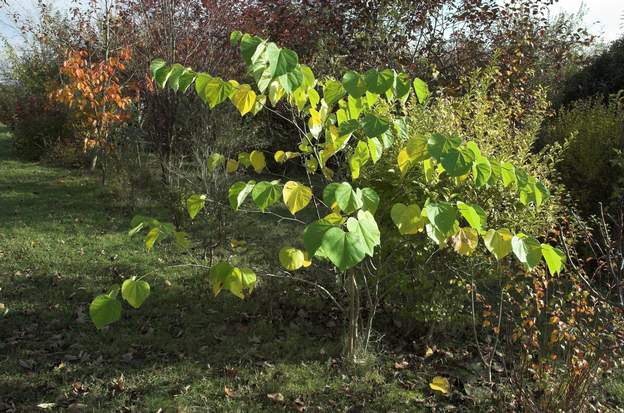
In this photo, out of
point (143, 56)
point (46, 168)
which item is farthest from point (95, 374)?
point (46, 168)

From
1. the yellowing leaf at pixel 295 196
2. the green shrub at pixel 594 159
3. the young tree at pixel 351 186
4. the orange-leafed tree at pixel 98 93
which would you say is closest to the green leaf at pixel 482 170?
the young tree at pixel 351 186

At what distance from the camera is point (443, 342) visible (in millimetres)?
Answer: 4211

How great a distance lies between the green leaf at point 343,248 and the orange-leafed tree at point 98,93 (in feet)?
22.4

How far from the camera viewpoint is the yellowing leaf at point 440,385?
3416 mm

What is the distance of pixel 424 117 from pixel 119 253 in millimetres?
3675

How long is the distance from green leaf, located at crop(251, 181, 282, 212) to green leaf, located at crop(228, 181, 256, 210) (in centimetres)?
16

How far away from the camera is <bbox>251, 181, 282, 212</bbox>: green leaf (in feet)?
6.81

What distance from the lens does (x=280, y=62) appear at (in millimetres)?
1869

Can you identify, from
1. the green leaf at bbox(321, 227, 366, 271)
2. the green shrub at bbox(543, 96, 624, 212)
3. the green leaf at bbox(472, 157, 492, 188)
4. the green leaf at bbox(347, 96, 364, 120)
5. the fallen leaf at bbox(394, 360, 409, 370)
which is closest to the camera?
the green leaf at bbox(321, 227, 366, 271)

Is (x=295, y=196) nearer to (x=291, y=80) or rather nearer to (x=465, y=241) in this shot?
(x=291, y=80)

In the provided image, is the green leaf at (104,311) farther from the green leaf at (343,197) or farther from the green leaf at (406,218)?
the green leaf at (406,218)

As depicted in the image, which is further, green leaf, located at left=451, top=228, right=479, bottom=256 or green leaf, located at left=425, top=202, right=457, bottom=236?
green leaf, located at left=451, top=228, right=479, bottom=256

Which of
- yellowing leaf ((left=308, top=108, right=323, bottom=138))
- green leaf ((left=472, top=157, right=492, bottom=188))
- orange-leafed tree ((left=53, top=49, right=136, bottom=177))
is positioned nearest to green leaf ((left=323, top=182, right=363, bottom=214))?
green leaf ((left=472, top=157, right=492, bottom=188))

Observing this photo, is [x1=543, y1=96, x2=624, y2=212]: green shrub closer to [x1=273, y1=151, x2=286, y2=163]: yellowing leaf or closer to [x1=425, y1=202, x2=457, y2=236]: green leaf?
[x1=273, y1=151, x2=286, y2=163]: yellowing leaf
